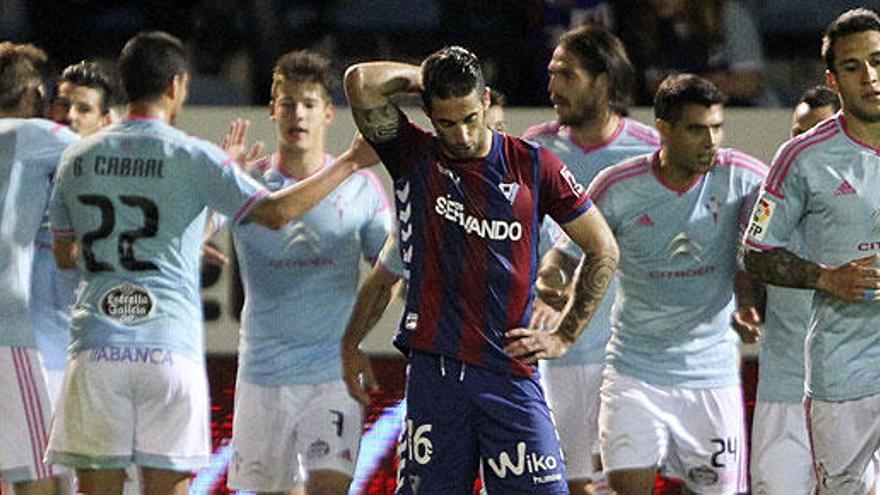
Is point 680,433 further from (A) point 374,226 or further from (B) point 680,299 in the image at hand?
(A) point 374,226

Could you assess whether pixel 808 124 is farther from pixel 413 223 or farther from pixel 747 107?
pixel 747 107

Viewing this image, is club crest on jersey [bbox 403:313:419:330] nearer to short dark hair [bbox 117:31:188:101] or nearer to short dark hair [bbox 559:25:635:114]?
short dark hair [bbox 117:31:188:101]

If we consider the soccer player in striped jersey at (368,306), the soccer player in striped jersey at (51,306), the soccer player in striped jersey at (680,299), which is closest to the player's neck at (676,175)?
the soccer player in striped jersey at (680,299)

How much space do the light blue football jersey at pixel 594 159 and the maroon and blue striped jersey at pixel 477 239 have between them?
6.07ft

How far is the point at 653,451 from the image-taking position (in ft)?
25.8

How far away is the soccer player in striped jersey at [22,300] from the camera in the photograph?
8.08 meters

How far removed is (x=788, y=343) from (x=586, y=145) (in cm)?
123

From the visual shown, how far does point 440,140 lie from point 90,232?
4.66ft

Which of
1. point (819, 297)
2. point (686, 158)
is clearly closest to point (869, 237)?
point (819, 297)

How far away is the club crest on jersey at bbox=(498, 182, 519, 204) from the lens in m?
6.55

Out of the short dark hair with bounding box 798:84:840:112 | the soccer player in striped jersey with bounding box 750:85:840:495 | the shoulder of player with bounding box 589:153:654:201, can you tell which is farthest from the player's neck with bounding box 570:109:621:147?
the soccer player in striped jersey with bounding box 750:85:840:495

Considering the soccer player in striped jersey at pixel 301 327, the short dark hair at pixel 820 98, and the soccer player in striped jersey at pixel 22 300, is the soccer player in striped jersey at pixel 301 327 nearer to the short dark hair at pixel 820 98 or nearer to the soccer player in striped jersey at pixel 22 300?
the soccer player in striped jersey at pixel 22 300

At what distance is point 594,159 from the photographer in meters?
8.55

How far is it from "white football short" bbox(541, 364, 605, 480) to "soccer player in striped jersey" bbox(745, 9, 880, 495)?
1453 millimetres
